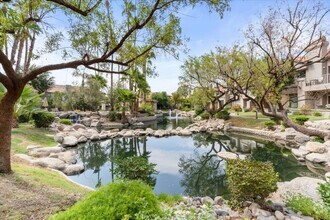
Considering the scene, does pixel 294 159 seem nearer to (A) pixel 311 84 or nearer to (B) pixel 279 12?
(B) pixel 279 12

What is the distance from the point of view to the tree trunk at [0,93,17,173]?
15.8ft

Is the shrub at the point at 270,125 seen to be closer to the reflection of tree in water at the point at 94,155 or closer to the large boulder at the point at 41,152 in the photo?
the reflection of tree in water at the point at 94,155

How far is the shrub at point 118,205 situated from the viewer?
2483 millimetres

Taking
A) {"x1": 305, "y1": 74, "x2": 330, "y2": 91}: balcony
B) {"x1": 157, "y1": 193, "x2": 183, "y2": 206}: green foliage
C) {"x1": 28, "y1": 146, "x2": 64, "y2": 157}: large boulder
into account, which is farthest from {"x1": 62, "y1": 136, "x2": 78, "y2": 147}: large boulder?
{"x1": 305, "y1": 74, "x2": 330, "y2": 91}: balcony

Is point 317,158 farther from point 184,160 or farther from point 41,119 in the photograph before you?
point 41,119

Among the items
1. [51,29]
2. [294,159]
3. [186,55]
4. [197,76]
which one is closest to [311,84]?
[197,76]

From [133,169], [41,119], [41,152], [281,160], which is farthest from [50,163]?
[281,160]

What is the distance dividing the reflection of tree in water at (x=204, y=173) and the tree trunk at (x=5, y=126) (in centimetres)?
497

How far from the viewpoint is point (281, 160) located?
10633mm

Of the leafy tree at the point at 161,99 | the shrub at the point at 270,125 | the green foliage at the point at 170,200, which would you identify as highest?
the leafy tree at the point at 161,99

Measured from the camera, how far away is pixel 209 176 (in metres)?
8.34

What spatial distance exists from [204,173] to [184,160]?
2.28m

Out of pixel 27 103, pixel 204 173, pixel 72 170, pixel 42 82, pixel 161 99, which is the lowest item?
pixel 204 173

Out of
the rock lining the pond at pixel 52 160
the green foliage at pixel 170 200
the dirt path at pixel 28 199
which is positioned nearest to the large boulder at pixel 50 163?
the rock lining the pond at pixel 52 160
